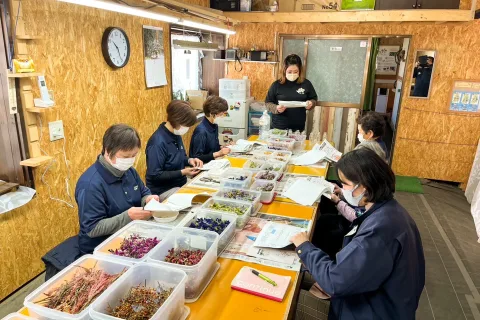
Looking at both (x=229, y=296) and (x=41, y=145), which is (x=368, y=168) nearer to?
(x=229, y=296)

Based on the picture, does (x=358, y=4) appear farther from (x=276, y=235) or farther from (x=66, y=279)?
(x=66, y=279)

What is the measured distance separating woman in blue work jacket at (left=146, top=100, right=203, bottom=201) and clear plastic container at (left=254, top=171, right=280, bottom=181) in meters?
0.68

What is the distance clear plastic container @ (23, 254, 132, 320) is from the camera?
1.22 metres

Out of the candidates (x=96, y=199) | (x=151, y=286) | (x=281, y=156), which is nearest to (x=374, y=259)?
(x=151, y=286)

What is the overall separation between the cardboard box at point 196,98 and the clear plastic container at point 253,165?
299 cm

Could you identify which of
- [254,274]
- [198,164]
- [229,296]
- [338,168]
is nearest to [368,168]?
[338,168]

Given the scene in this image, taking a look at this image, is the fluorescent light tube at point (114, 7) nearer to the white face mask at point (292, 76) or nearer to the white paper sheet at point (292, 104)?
the white paper sheet at point (292, 104)

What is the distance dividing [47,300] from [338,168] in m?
1.37

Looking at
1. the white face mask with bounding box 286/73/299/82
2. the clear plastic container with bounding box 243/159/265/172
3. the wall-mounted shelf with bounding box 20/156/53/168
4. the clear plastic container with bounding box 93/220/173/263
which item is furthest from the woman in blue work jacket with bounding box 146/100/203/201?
the white face mask with bounding box 286/73/299/82

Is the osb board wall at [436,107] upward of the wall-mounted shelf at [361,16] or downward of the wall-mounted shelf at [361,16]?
downward

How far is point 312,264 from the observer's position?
1.62 m

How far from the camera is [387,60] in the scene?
28.2 feet

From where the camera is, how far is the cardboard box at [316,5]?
5.52 metres

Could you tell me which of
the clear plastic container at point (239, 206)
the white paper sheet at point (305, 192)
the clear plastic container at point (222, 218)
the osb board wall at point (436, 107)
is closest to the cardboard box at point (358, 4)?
the osb board wall at point (436, 107)
